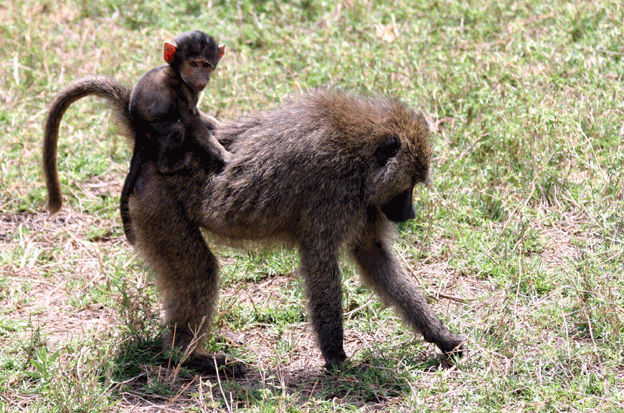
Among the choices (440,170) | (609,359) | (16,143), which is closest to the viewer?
(609,359)

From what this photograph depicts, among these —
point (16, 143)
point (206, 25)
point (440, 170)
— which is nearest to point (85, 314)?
point (16, 143)

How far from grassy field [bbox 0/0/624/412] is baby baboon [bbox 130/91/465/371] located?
12.1 inches

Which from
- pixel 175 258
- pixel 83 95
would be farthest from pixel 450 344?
pixel 83 95

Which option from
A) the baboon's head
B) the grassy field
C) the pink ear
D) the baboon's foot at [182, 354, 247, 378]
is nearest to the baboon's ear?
the baboon's head

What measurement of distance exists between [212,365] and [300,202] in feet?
3.51

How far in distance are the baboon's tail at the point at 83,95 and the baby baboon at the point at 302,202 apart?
0.39 metres

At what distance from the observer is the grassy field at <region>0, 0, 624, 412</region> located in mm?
4094

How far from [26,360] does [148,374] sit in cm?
70

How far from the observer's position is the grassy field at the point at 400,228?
4.09 metres

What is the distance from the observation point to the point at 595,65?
259 inches

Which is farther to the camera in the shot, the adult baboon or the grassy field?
the adult baboon

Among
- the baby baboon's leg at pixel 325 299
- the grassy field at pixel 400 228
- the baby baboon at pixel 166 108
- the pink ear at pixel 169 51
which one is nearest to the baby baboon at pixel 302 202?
the baby baboon's leg at pixel 325 299

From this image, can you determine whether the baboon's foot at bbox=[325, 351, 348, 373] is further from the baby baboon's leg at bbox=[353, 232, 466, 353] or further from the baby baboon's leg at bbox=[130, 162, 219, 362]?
the baby baboon's leg at bbox=[130, 162, 219, 362]

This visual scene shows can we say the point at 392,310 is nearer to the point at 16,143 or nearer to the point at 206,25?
the point at 16,143
